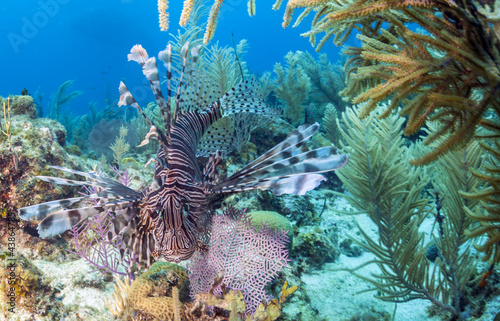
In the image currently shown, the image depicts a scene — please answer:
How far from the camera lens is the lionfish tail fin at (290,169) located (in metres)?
1.58

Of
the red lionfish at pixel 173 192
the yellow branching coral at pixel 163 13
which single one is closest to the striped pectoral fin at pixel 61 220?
the red lionfish at pixel 173 192

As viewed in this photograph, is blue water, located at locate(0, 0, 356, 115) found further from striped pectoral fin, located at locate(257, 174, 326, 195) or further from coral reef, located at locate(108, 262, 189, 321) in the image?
striped pectoral fin, located at locate(257, 174, 326, 195)

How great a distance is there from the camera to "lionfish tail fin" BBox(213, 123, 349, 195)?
158 cm

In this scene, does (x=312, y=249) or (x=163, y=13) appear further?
(x=312, y=249)

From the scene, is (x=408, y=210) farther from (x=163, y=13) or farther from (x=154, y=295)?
(x=163, y=13)

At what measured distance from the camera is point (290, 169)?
5.70ft

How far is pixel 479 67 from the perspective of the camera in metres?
1.21

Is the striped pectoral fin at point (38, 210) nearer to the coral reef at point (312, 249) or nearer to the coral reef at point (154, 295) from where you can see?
the coral reef at point (154, 295)

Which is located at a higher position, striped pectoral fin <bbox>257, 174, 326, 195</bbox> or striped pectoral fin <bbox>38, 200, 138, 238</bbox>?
striped pectoral fin <bbox>257, 174, 326, 195</bbox>

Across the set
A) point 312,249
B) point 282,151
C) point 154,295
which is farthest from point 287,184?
point 312,249

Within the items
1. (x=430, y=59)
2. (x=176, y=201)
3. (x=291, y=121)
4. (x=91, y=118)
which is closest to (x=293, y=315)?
(x=176, y=201)

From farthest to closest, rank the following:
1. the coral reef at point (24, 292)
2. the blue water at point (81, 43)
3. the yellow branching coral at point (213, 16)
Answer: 1. the blue water at point (81, 43)
2. the coral reef at point (24, 292)
3. the yellow branching coral at point (213, 16)

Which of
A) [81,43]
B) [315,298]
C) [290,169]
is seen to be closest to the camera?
[290,169]

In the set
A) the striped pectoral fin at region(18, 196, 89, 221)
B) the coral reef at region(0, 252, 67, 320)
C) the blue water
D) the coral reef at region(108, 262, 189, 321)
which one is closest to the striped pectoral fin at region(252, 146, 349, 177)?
the coral reef at region(108, 262, 189, 321)
